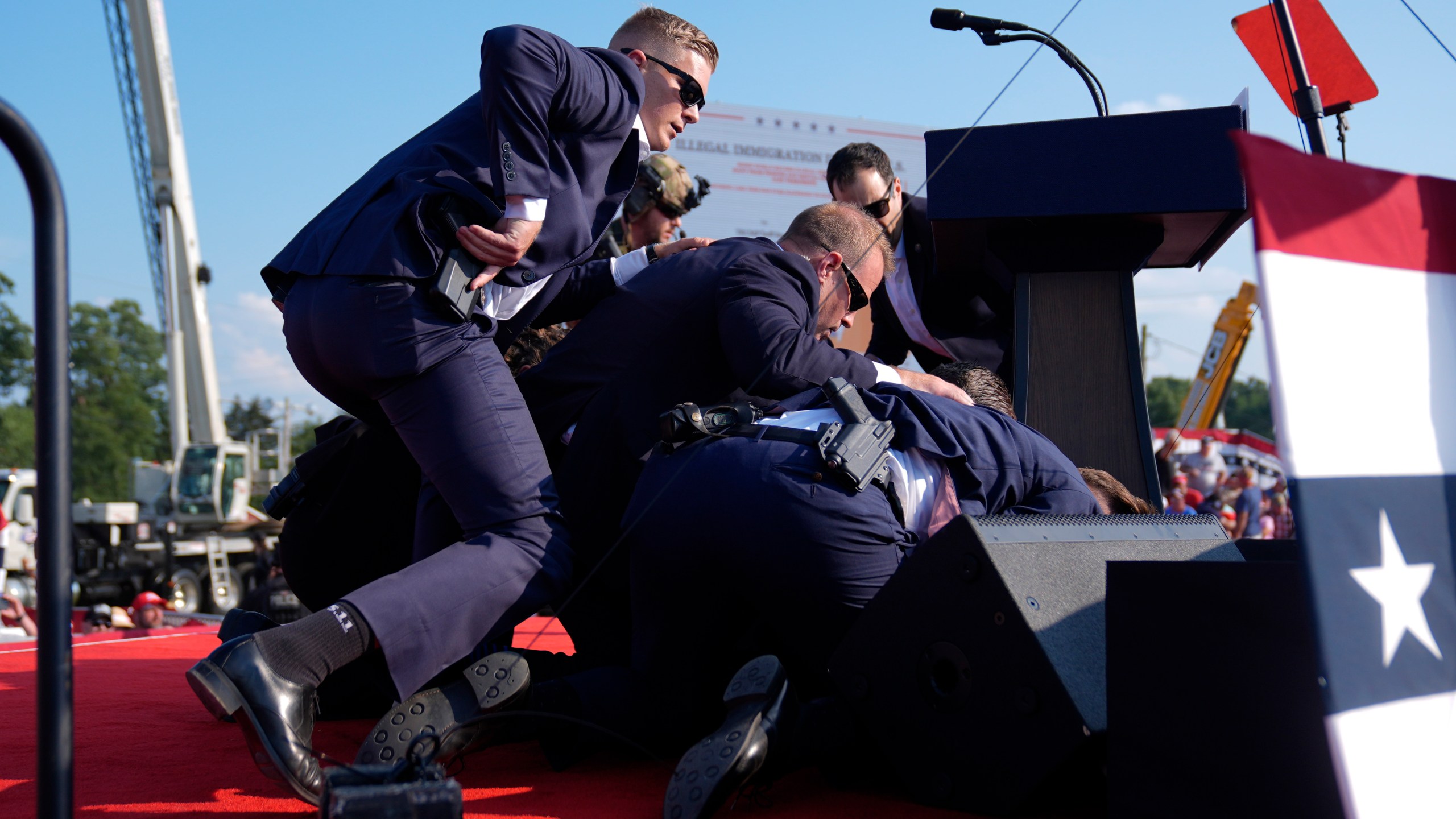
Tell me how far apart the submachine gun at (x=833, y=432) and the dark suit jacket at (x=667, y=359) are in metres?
0.27

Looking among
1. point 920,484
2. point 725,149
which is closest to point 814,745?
point 920,484

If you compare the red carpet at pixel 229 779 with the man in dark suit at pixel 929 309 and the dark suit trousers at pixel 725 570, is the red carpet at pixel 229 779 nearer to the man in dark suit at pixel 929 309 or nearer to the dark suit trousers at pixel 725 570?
the dark suit trousers at pixel 725 570

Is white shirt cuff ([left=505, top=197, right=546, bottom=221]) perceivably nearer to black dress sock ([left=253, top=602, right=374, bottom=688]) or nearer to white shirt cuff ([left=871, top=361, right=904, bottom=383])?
black dress sock ([left=253, top=602, right=374, bottom=688])

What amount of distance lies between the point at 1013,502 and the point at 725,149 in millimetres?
8892

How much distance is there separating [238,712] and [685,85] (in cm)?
136

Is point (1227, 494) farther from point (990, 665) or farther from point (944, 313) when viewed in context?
point (990, 665)

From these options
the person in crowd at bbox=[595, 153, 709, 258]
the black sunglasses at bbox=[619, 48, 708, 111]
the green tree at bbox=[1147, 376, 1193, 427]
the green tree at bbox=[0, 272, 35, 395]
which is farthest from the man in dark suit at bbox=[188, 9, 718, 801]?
the green tree at bbox=[1147, 376, 1193, 427]

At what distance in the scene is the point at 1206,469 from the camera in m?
15.5

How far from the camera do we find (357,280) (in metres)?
1.68

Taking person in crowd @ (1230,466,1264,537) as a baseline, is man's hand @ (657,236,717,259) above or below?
above

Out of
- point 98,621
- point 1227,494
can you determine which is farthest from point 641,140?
point 1227,494

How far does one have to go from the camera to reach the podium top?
224cm

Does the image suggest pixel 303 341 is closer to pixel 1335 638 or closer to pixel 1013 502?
pixel 1013 502

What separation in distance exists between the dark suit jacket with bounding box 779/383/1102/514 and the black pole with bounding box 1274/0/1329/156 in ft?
2.02
